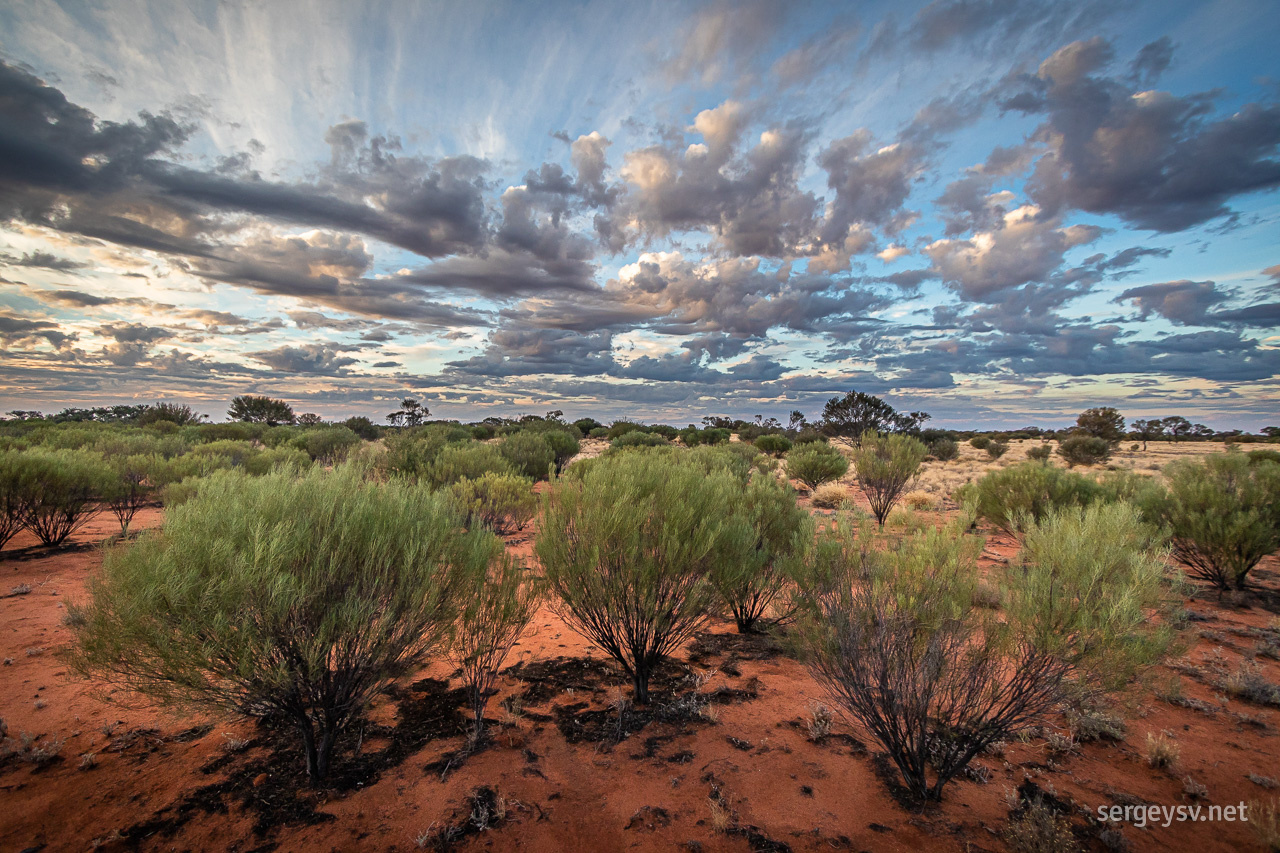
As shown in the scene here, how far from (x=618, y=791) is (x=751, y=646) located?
10.6 ft

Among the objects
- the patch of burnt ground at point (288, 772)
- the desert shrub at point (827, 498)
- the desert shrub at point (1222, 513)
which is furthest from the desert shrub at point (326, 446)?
the desert shrub at point (1222, 513)

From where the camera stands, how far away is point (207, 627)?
3.11 meters

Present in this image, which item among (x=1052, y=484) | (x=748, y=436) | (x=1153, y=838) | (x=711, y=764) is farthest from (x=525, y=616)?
(x=748, y=436)

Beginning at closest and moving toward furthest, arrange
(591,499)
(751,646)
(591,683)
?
(591,499), (591,683), (751,646)

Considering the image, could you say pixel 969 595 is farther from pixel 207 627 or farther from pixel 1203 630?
pixel 1203 630

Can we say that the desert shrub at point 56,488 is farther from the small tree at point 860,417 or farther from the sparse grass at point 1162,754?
the small tree at point 860,417

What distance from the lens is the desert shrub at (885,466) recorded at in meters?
13.9

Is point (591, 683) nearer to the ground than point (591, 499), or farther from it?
nearer to the ground

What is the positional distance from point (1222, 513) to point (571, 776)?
11.1 meters

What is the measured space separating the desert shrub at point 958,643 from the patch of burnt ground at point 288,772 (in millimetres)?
3621

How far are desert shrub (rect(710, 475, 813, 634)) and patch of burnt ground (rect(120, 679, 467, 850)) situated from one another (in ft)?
10.1

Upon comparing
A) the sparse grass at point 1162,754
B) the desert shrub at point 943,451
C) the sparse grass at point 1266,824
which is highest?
the desert shrub at point 943,451

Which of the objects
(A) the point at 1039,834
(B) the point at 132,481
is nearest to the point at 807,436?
(A) the point at 1039,834

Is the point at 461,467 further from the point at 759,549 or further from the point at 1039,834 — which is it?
the point at 1039,834
